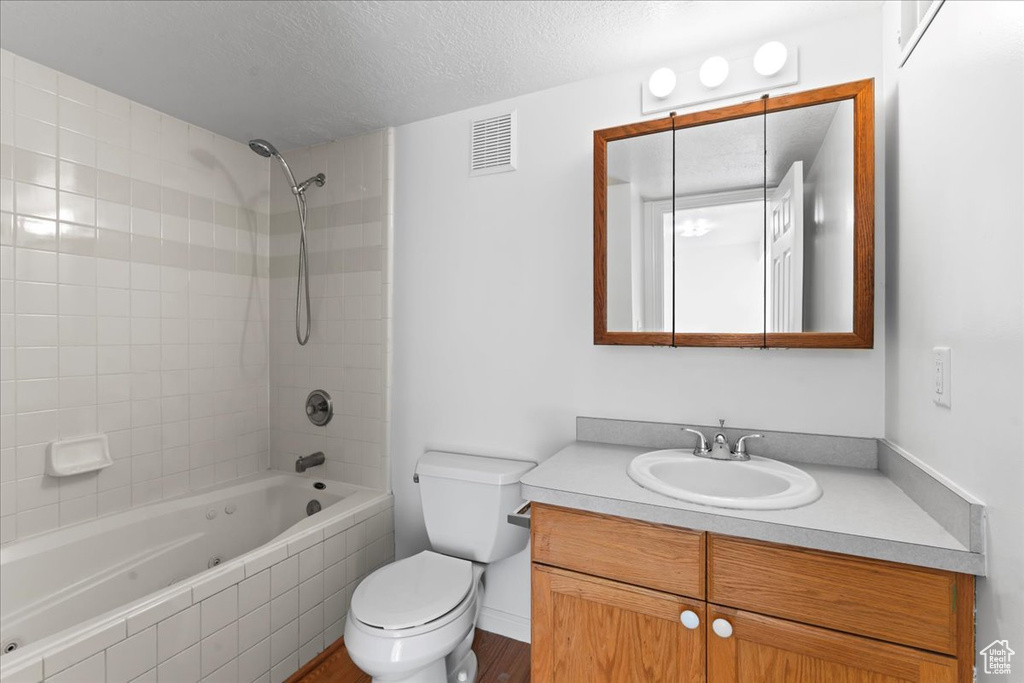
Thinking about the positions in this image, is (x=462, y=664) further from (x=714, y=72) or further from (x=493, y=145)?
(x=714, y=72)

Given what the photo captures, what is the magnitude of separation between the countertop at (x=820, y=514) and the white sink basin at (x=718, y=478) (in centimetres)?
2

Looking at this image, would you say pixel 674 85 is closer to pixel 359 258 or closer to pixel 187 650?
pixel 359 258

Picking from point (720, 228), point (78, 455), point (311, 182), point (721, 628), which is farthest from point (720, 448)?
point (78, 455)

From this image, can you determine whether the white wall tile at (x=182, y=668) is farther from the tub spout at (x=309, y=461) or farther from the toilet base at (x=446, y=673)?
the tub spout at (x=309, y=461)

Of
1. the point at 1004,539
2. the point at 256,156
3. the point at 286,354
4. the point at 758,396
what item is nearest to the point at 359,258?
the point at 286,354

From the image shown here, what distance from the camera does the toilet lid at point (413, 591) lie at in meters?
1.45

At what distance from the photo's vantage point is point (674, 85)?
65.5 inches

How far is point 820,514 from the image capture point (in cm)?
109

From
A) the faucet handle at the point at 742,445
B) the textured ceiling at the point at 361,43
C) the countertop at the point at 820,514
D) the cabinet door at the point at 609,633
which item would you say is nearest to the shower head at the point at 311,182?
the textured ceiling at the point at 361,43

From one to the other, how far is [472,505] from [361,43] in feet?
5.50

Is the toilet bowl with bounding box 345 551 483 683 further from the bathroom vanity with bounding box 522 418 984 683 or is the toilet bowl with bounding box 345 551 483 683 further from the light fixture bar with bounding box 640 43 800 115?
the light fixture bar with bounding box 640 43 800 115

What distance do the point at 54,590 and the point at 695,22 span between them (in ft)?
9.47

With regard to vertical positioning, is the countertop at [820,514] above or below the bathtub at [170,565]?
above

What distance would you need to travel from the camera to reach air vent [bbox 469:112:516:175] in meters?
1.98
